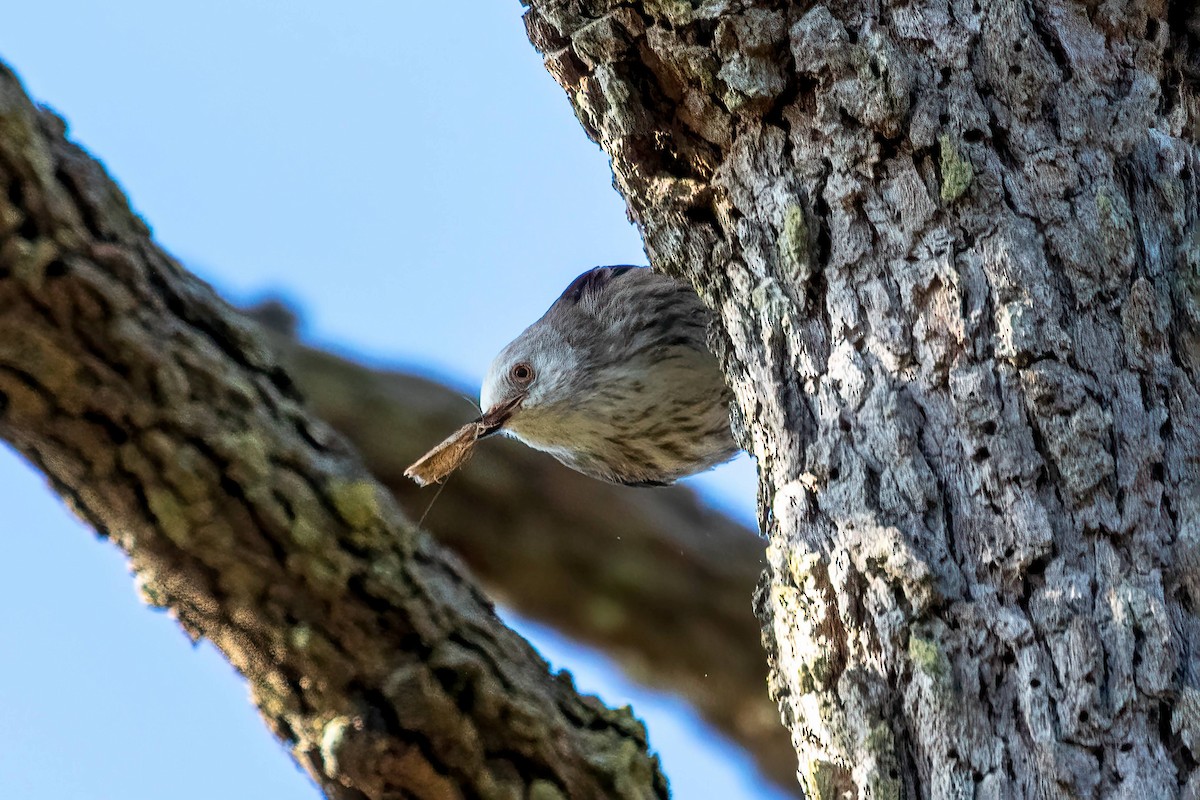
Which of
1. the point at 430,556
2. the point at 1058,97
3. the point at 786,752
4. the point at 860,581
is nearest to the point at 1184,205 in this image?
the point at 1058,97

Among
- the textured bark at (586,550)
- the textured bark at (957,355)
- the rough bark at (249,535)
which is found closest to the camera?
the textured bark at (957,355)

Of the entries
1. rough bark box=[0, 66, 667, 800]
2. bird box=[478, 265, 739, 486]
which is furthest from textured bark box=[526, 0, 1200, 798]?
bird box=[478, 265, 739, 486]

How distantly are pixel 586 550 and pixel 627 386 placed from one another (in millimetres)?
1687

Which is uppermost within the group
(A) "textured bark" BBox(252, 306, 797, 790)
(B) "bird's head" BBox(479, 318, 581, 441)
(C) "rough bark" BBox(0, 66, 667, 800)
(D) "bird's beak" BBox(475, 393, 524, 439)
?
(A) "textured bark" BBox(252, 306, 797, 790)

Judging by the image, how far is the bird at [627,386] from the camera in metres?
4.22

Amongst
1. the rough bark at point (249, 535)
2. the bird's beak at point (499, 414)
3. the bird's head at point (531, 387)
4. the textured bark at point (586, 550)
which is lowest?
the rough bark at point (249, 535)

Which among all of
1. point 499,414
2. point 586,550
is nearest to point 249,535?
point 499,414

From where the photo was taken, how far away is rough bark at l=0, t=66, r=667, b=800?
9.11ft

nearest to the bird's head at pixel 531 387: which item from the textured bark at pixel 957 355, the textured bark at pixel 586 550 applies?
the textured bark at pixel 586 550

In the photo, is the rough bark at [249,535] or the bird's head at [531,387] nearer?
the rough bark at [249,535]

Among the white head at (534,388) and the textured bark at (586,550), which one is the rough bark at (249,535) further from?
the textured bark at (586,550)

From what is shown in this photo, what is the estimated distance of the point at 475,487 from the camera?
5.54m

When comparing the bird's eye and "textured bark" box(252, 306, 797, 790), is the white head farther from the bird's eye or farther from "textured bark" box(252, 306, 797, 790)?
"textured bark" box(252, 306, 797, 790)

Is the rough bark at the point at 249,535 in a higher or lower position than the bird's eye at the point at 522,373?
lower
